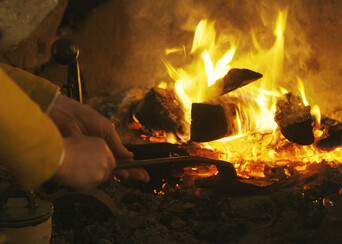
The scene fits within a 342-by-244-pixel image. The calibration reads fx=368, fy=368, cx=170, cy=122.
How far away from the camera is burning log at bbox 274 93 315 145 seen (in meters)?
2.72

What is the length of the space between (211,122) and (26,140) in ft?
5.92

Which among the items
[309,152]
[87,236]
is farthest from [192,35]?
[87,236]

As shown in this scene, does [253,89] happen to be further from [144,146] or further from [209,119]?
[144,146]

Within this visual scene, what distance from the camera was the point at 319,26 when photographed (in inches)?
149

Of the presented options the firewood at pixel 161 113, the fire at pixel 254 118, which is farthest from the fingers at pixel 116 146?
the firewood at pixel 161 113

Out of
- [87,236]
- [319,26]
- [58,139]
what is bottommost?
[87,236]

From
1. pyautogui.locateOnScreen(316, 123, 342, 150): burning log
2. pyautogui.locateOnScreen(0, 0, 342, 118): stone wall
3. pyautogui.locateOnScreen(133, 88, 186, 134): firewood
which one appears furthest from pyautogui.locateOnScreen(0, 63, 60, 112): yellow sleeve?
pyautogui.locateOnScreen(0, 0, 342, 118): stone wall

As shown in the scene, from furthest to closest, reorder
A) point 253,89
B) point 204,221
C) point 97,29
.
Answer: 1. point 97,29
2. point 253,89
3. point 204,221

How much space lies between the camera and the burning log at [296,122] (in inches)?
107

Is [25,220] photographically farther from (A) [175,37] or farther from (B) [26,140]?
(A) [175,37]

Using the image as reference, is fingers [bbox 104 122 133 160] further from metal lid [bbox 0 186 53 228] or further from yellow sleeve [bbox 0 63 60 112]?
metal lid [bbox 0 186 53 228]

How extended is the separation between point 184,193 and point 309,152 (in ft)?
3.76

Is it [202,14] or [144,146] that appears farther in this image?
[202,14]

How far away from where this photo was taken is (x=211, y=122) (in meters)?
2.68
